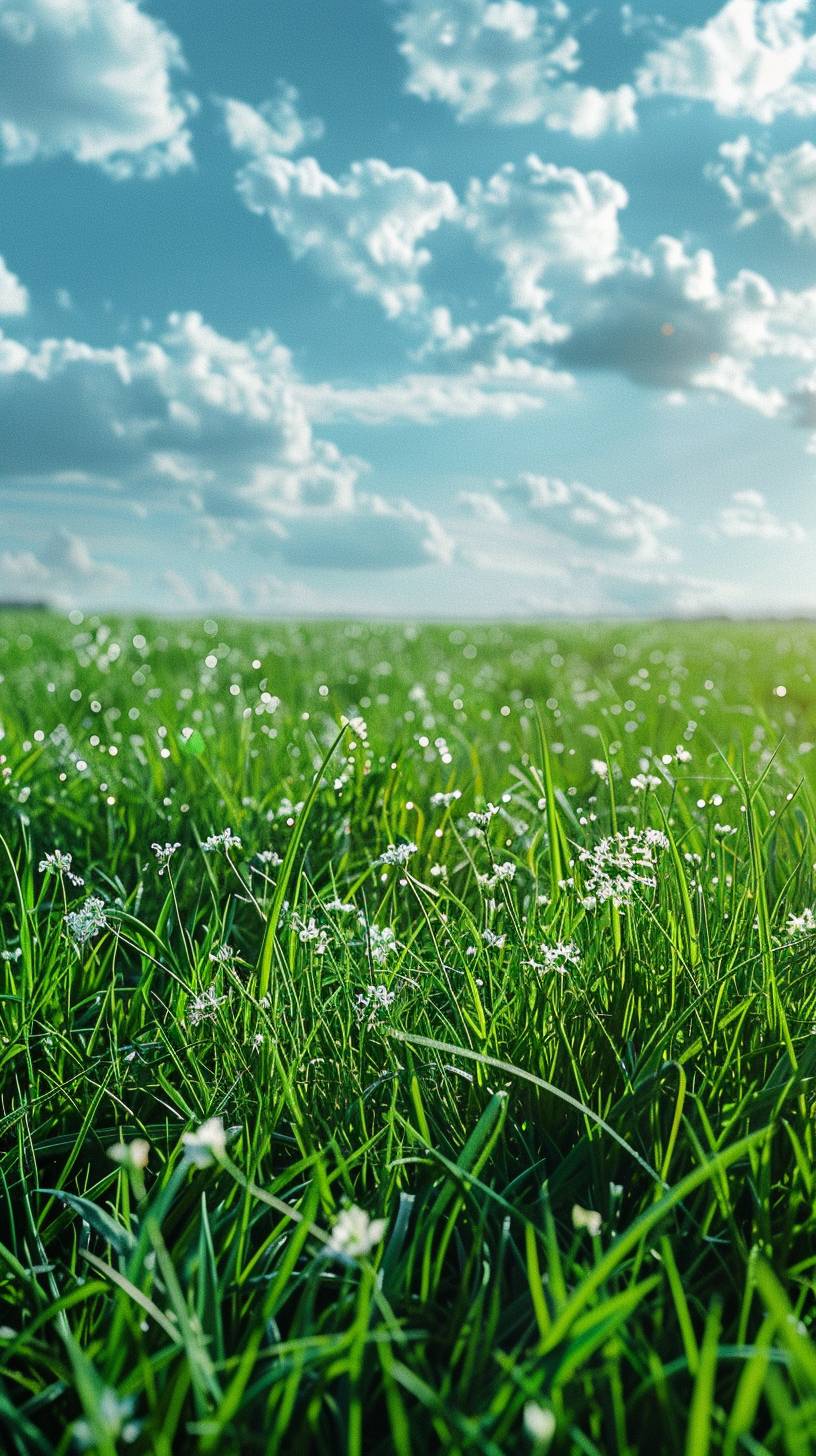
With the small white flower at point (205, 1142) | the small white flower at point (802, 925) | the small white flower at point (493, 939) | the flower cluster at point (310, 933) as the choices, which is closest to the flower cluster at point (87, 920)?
the flower cluster at point (310, 933)

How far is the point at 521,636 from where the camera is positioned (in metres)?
18.6

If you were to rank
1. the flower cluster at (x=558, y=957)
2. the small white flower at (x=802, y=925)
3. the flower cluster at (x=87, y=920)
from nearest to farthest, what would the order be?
the flower cluster at (x=558, y=957) → the flower cluster at (x=87, y=920) → the small white flower at (x=802, y=925)

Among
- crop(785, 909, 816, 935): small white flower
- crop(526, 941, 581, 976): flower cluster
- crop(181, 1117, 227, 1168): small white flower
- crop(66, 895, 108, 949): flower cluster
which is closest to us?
crop(181, 1117, 227, 1168): small white flower

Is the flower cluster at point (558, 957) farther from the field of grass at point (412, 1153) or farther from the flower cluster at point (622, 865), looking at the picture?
the flower cluster at point (622, 865)

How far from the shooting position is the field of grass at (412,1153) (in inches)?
58.6

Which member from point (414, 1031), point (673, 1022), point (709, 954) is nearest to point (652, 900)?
point (709, 954)

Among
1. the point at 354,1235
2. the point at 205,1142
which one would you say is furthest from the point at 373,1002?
the point at 205,1142

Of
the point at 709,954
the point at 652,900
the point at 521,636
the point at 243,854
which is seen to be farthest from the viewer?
the point at 521,636

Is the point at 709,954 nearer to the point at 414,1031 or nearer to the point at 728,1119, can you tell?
the point at 728,1119

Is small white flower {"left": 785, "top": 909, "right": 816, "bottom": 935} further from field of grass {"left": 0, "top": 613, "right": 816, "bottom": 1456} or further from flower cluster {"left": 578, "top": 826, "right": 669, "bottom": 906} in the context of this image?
flower cluster {"left": 578, "top": 826, "right": 669, "bottom": 906}

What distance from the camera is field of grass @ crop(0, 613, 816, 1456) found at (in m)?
1.49

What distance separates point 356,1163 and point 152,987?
3.86 feet

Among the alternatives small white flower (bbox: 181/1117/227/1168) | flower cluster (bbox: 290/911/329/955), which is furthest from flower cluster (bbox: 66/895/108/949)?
small white flower (bbox: 181/1117/227/1168)

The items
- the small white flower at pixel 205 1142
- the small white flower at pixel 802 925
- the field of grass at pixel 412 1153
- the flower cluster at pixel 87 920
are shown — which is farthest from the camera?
the small white flower at pixel 802 925
